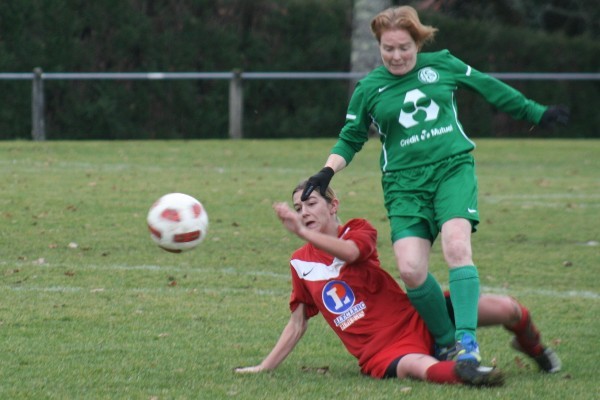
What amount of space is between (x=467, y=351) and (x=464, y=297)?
10.1 inches

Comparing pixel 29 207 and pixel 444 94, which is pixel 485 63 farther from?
pixel 444 94

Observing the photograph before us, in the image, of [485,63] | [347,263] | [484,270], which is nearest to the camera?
[347,263]

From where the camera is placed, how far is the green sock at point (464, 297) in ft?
17.7

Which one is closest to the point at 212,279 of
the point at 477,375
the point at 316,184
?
the point at 316,184

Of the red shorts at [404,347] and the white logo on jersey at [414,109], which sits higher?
the white logo on jersey at [414,109]

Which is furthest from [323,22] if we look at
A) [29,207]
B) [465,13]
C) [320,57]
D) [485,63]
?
[29,207]

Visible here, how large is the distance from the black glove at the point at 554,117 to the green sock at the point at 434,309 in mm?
940

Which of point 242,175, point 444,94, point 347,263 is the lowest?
point 242,175

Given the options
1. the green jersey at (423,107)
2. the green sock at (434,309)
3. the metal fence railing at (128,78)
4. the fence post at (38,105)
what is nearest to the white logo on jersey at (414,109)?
the green jersey at (423,107)

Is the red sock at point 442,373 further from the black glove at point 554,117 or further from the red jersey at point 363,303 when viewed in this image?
the black glove at point 554,117

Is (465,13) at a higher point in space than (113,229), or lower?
higher

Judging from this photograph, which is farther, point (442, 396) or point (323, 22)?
point (323, 22)

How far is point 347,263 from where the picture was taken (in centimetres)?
564

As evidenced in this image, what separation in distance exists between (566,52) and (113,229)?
18.1 metres
